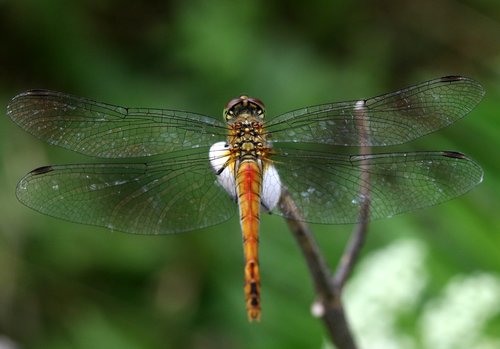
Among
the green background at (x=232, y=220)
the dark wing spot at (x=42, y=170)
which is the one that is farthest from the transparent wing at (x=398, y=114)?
the dark wing spot at (x=42, y=170)

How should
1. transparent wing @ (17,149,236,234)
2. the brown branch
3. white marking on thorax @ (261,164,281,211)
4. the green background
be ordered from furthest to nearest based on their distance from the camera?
the green background
transparent wing @ (17,149,236,234)
white marking on thorax @ (261,164,281,211)
the brown branch

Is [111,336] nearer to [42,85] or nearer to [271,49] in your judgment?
[42,85]

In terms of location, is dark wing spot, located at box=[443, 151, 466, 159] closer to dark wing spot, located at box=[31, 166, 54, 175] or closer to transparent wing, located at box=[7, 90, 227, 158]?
transparent wing, located at box=[7, 90, 227, 158]

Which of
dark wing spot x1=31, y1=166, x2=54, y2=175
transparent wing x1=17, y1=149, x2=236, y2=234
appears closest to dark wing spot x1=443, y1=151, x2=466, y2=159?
transparent wing x1=17, y1=149, x2=236, y2=234

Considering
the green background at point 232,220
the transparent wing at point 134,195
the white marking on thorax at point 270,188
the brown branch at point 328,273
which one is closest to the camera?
the brown branch at point 328,273

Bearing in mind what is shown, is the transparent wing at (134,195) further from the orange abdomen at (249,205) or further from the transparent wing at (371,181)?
the transparent wing at (371,181)

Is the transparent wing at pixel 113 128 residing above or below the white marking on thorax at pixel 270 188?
above

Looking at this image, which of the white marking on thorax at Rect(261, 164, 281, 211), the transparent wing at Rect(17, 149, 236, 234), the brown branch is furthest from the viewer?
the transparent wing at Rect(17, 149, 236, 234)
